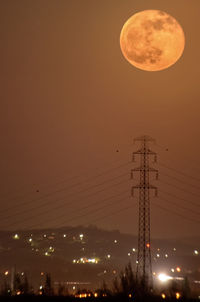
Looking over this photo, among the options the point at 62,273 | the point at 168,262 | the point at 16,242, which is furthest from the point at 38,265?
the point at 168,262

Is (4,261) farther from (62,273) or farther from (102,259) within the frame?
(102,259)

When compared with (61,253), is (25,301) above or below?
below

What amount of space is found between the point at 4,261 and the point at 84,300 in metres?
125

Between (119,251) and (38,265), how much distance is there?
76616 millimetres

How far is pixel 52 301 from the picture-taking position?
26031 mm

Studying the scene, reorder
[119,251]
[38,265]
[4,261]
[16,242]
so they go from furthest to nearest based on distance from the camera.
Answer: [119,251] → [16,242] → [4,261] → [38,265]

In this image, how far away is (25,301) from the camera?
25.6 metres

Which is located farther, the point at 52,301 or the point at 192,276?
the point at 192,276

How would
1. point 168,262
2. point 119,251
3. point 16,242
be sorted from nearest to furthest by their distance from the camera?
point 168,262
point 16,242
point 119,251

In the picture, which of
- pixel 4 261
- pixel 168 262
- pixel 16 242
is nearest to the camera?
pixel 4 261

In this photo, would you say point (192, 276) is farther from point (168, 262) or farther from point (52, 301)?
point (52, 301)

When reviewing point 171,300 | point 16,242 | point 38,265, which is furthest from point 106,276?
point 171,300

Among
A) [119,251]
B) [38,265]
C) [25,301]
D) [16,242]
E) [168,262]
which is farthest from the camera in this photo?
[119,251]

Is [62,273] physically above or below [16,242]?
below
